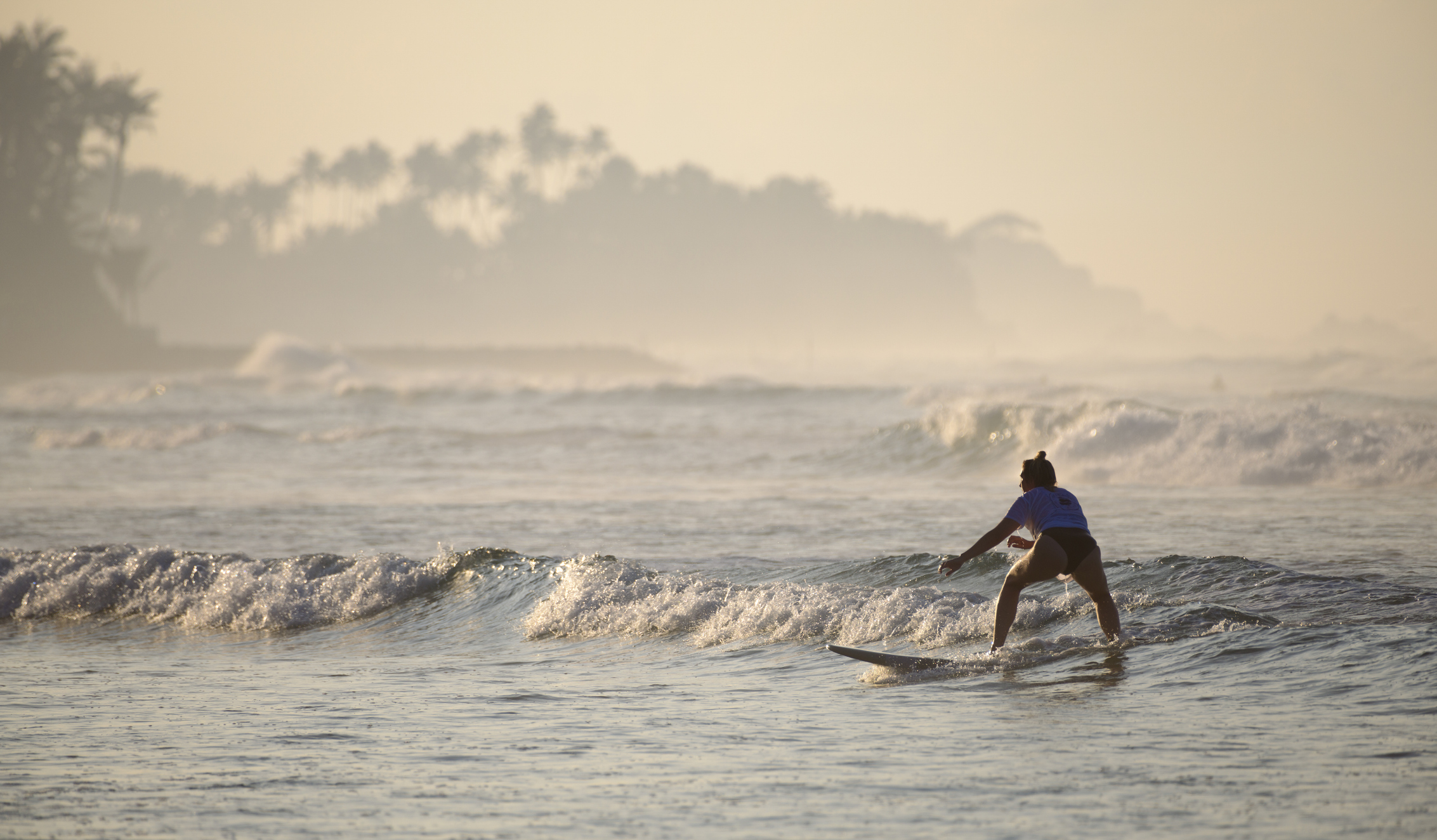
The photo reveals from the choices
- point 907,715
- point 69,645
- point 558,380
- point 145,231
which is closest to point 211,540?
point 69,645

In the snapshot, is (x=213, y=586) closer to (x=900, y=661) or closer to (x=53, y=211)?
(x=900, y=661)

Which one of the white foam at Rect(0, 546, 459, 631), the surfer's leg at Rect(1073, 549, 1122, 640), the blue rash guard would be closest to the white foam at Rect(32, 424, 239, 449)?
the white foam at Rect(0, 546, 459, 631)

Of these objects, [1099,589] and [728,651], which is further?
→ [728,651]

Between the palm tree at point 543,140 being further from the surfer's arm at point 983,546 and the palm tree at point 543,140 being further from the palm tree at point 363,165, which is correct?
the surfer's arm at point 983,546

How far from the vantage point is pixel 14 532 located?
15.7 m

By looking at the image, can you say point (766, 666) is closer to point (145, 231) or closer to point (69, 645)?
point (69, 645)

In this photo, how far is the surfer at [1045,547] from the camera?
7.85 meters

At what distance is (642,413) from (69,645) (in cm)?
3047

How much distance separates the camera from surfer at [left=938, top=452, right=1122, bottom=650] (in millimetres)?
7852

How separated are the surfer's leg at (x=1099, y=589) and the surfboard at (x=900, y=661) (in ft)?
3.25

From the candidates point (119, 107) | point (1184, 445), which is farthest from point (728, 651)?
point (119, 107)

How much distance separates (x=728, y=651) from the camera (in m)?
9.23

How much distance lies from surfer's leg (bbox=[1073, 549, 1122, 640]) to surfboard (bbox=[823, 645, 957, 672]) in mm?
991

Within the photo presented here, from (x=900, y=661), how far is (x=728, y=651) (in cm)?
164
